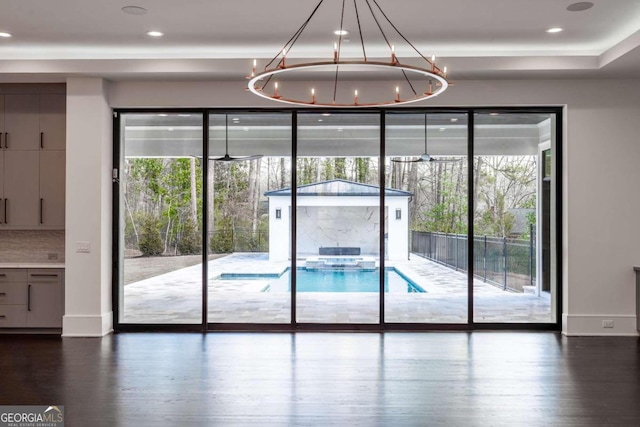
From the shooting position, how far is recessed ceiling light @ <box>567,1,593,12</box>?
462cm

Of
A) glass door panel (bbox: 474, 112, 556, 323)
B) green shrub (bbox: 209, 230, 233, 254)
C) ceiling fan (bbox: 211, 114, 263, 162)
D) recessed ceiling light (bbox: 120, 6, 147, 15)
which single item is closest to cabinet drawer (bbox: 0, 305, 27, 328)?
green shrub (bbox: 209, 230, 233, 254)

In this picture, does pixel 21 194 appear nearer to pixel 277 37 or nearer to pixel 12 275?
pixel 12 275

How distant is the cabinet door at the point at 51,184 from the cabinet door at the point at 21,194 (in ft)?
0.24

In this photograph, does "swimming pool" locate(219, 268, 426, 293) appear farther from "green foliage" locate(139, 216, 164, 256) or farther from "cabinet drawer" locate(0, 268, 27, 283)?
"cabinet drawer" locate(0, 268, 27, 283)

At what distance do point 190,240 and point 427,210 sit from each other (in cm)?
298

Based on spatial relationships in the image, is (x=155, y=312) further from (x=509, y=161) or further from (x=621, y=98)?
(x=621, y=98)

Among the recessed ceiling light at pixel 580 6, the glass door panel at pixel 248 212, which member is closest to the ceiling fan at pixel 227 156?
the glass door panel at pixel 248 212

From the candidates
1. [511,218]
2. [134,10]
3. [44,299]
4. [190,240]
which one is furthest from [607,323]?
[44,299]

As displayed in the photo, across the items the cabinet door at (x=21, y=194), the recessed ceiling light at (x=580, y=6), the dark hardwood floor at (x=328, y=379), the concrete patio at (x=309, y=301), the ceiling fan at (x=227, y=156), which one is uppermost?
the recessed ceiling light at (x=580, y=6)

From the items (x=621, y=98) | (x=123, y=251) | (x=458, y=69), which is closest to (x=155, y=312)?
(x=123, y=251)

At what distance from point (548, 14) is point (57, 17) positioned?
4.64 metres

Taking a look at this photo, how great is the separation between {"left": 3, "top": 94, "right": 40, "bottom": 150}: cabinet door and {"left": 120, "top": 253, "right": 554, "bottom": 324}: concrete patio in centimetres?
216

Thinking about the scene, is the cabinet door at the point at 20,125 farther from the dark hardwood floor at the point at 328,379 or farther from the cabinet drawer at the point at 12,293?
the dark hardwood floor at the point at 328,379

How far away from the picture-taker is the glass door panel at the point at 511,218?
6477 millimetres
